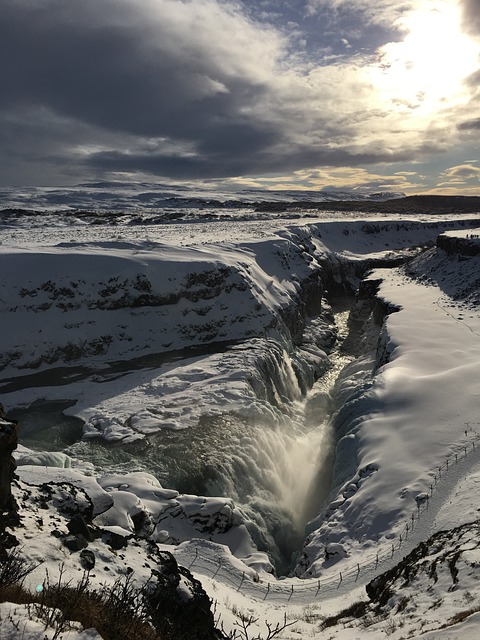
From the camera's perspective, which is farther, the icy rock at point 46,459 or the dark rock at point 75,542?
the icy rock at point 46,459

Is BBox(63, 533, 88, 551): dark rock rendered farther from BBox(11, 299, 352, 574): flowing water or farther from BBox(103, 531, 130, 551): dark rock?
BBox(11, 299, 352, 574): flowing water

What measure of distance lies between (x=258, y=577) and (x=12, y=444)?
296 inches

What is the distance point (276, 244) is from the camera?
43156 mm

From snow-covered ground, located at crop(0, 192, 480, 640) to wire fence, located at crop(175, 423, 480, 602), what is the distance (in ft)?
0.18

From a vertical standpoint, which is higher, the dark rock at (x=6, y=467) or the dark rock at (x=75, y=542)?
the dark rock at (x=6, y=467)

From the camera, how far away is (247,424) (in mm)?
20859

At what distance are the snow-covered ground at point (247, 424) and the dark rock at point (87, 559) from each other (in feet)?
0.53

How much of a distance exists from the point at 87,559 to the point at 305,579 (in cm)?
703

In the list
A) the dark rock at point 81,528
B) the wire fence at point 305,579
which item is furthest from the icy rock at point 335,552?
the dark rock at point 81,528

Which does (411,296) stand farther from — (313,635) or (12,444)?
(12,444)

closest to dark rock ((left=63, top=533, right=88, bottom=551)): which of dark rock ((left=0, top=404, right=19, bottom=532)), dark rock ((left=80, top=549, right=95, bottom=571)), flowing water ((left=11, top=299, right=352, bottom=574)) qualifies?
dark rock ((left=80, top=549, right=95, bottom=571))

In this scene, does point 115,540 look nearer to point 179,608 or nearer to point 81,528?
point 81,528

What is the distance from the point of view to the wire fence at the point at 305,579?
10.8 m

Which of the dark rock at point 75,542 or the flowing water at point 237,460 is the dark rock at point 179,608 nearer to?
the dark rock at point 75,542
